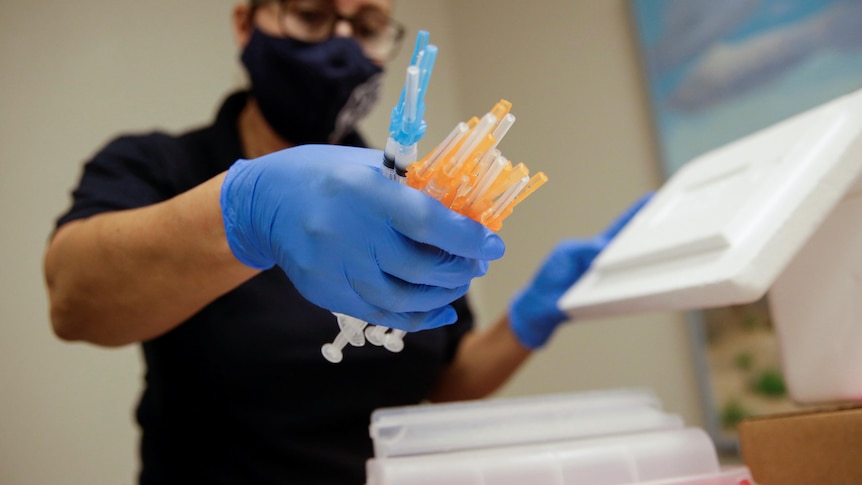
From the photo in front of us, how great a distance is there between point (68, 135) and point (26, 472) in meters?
0.54

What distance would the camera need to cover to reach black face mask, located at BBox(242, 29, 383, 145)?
80cm

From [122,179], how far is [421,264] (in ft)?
1.64

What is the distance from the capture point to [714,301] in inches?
19.4

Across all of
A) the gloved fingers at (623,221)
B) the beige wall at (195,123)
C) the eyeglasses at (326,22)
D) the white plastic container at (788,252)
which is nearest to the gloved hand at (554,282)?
the gloved fingers at (623,221)

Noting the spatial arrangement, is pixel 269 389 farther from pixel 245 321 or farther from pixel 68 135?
pixel 68 135

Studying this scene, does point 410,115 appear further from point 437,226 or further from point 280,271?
point 280,271

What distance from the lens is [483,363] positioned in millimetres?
994

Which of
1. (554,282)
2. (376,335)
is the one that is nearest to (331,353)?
(376,335)

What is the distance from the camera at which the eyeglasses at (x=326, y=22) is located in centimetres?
84

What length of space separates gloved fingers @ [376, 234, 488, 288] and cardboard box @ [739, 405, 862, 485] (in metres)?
0.35

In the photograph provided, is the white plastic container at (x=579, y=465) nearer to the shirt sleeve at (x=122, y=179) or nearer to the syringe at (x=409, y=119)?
the syringe at (x=409, y=119)

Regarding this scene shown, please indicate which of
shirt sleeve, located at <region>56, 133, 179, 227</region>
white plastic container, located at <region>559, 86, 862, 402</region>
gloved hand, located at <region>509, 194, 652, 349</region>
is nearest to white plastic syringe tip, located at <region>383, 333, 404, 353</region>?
white plastic container, located at <region>559, 86, 862, 402</region>

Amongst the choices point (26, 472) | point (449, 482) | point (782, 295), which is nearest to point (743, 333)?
point (782, 295)

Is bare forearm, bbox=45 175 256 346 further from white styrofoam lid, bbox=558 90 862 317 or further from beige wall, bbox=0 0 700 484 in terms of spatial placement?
white styrofoam lid, bbox=558 90 862 317
